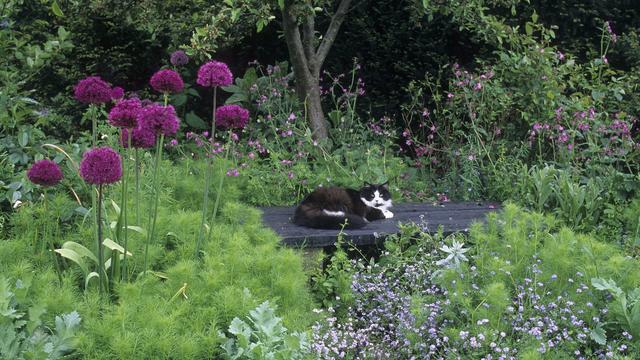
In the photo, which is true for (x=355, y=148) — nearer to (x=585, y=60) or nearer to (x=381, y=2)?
(x=381, y=2)

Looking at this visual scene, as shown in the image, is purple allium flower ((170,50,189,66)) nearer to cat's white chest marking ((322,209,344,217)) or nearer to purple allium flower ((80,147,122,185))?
cat's white chest marking ((322,209,344,217))

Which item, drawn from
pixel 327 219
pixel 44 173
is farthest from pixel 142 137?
pixel 327 219

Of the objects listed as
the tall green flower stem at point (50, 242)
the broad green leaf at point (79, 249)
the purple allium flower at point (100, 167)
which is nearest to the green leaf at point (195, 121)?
the tall green flower stem at point (50, 242)

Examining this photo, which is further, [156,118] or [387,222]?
[387,222]

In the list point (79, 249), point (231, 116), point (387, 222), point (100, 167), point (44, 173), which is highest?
point (231, 116)

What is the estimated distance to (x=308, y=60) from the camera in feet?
26.0

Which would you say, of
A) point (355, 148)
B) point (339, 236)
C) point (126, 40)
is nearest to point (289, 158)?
point (355, 148)

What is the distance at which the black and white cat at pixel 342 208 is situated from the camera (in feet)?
16.6

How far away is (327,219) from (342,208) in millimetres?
303

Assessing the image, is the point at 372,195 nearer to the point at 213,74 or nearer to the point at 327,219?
the point at 327,219

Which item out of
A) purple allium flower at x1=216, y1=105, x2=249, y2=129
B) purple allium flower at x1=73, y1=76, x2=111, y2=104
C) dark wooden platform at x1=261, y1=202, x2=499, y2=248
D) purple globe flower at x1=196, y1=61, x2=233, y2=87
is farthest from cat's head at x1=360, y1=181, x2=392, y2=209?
purple allium flower at x1=73, y1=76, x2=111, y2=104

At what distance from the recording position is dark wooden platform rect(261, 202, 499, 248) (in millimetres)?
4809

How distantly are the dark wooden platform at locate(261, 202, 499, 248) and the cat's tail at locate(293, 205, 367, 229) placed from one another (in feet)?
0.14

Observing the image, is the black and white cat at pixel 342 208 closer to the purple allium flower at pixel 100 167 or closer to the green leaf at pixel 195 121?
the purple allium flower at pixel 100 167
